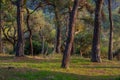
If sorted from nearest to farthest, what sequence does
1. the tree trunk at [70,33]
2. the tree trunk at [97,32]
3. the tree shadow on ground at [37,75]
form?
the tree shadow on ground at [37,75]
the tree trunk at [70,33]
the tree trunk at [97,32]

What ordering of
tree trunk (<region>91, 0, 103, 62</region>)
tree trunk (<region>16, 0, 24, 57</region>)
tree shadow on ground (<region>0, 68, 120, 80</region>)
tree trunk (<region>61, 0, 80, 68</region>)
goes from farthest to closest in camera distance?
tree trunk (<region>16, 0, 24, 57</region>) < tree trunk (<region>91, 0, 103, 62</region>) < tree trunk (<region>61, 0, 80, 68</region>) < tree shadow on ground (<region>0, 68, 120, 80</region>)

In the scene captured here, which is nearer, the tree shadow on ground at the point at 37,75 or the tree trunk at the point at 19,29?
the tree shadow on ground at the point at 37,75

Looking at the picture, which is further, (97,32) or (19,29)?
(19,29)

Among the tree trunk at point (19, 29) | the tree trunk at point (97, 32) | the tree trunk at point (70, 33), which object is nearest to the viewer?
the tree trunk at point (70, 33)

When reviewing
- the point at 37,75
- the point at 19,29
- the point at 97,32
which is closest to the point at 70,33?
the point at 37,75

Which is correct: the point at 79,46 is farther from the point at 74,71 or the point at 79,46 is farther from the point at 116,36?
the point at 74,71

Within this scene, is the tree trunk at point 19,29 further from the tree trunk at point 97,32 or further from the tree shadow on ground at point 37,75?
the tree shadow on ground at point 37,75

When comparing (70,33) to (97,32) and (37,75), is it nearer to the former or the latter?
(37,75)

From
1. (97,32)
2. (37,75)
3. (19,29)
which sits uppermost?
(19,29)

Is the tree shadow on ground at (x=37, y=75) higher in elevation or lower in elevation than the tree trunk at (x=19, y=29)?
lower

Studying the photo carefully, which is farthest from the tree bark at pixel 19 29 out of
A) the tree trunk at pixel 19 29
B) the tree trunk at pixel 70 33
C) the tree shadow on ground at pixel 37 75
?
the tree shadow on ground at pixel 37 75

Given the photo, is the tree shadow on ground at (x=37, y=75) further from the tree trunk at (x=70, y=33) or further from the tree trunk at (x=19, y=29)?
the tree trunk at (x=19, y=29)

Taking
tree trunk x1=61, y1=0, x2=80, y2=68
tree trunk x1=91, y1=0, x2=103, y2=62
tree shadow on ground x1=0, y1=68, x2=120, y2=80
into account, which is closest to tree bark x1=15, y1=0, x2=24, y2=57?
tree trunk x1=91, y1=0, x2=103, y2=62

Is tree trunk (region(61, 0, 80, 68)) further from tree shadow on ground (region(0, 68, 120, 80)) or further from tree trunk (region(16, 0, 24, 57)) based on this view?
tree trunk (region(16, 0, 24, 57))
